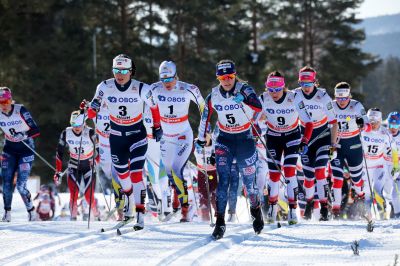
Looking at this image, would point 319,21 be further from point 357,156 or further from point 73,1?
point 357,156

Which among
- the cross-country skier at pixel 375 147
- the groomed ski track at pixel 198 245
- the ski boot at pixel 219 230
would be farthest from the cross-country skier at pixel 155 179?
the ski boot at pixel 219 230

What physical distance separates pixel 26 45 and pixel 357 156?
85.1ft

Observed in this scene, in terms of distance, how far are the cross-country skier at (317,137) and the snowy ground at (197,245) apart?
6.94 feet

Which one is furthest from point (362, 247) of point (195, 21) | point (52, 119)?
point (195, 21)

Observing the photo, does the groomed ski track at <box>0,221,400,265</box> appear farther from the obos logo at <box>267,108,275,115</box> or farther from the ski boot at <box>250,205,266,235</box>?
the obos logo at <box>267,108,275,115</box>

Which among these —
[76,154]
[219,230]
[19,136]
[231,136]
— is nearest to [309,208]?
[231,136]

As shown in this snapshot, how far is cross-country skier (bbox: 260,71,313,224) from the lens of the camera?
12.1 m

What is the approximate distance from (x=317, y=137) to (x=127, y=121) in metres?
3.85

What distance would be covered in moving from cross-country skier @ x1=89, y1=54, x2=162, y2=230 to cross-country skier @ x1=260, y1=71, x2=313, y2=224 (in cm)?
204

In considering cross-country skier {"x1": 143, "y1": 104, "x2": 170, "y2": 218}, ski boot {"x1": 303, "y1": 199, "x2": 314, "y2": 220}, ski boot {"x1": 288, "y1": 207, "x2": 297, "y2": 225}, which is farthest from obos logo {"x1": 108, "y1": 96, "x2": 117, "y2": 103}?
ski boot {"x1": 303, "y1": 199, "x2": 314, "y2": 220}

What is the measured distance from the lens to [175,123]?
517 inches

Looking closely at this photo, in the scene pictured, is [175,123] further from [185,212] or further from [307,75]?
[307,75]

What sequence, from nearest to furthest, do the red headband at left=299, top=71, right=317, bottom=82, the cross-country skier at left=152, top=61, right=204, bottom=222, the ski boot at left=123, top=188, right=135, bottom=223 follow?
1. the ski boot at left=123, top=188, right=135, bottom=223
2. the cross-country skier at left=152, top=61, right=204, bottom=222
3. the red headband at left=299, top=71, right=317, bottom=82

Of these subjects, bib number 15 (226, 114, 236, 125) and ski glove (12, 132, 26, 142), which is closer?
bib number 15 (226, 114, 236, 125)
